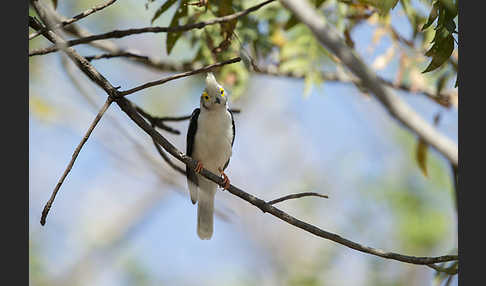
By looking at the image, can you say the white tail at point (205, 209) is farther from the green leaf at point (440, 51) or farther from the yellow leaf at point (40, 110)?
the yellow leaf at point (40, 110)

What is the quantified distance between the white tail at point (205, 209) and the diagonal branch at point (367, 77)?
1.98 metres

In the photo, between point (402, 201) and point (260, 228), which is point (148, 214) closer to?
point (260, 228)

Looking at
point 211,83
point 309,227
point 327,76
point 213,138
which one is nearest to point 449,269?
point 309,227

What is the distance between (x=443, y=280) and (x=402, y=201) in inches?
299

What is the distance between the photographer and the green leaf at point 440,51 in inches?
109

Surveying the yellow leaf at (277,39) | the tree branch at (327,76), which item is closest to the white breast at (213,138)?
the tree branch at (327,76)

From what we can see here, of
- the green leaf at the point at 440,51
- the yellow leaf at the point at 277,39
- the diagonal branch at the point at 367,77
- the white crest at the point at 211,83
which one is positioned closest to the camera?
the green leaf at the point at 440,51

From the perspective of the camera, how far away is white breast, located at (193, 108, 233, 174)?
4.85 meters

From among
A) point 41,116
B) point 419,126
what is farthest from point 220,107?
point 41,116

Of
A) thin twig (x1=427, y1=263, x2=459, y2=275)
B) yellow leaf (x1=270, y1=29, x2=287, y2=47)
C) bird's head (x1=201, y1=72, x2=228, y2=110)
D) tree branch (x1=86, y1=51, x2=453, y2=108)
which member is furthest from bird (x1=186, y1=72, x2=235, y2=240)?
thin twig (x1=427, y1=263, x2=459, y2=275)

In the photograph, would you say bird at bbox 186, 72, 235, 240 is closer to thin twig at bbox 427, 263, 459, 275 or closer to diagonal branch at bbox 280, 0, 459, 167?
diagonal branch at bbox 280, 0, 459, 167

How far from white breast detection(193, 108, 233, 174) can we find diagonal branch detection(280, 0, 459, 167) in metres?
1.42

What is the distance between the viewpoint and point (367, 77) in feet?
10.8

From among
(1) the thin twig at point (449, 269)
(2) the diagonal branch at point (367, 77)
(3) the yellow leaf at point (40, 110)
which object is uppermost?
(3) the yellow leaf at point (40, 110)
